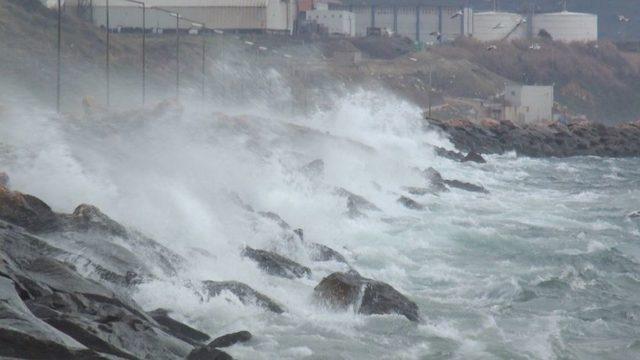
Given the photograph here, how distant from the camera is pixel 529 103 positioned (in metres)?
76.8

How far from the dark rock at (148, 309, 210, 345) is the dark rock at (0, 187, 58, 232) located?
10.3 feet

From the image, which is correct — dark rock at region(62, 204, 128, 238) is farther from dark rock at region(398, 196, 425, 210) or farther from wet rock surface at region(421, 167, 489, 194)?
wet rock surface at region(421, 167, 489, 194)

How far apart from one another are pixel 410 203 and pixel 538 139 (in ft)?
102

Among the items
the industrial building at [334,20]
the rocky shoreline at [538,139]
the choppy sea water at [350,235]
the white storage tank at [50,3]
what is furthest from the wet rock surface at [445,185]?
the industrial building at [334,20]

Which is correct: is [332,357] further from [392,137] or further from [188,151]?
[392,137]

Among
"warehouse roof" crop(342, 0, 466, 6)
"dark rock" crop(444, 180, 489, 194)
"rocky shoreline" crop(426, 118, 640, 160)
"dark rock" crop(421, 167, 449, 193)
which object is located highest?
"warehouse roof" crop(342, 0, 466, 6)

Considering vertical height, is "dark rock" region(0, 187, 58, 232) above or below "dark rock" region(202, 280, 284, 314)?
above

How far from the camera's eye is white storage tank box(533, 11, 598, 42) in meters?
114

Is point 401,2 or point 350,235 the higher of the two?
point 401,2

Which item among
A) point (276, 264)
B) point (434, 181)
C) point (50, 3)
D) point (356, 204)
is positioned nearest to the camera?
point (276, 264)

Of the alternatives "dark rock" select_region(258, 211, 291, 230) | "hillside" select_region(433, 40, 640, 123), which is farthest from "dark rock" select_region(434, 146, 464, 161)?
"hillside" select_region(433, 40, 640, 123)

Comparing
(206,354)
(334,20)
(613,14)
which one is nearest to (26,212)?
Result: (206,354)

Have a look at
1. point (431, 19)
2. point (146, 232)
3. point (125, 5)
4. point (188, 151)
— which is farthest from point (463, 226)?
point (431, 19)

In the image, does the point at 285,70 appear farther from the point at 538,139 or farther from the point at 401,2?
the point at 401,2
